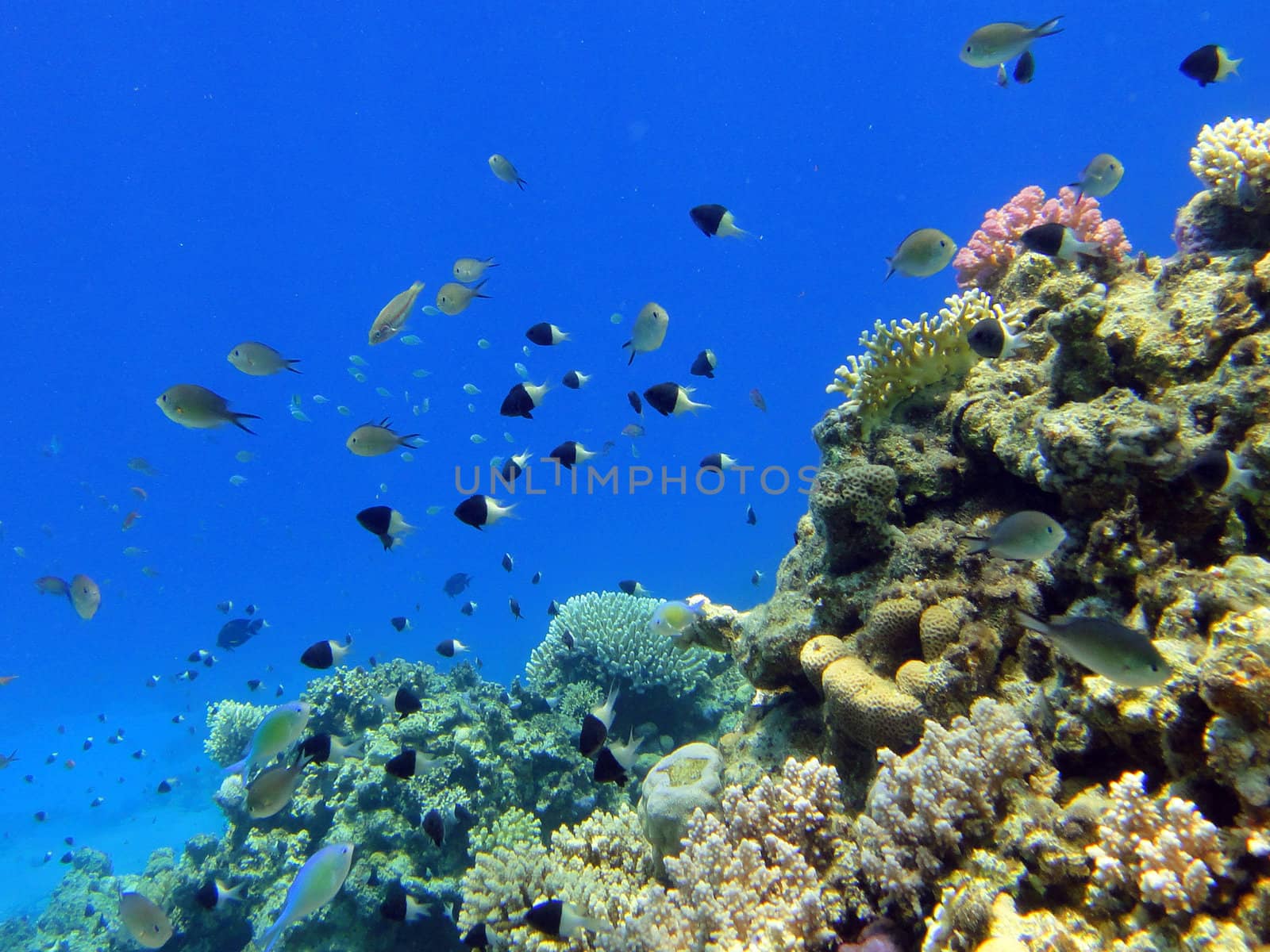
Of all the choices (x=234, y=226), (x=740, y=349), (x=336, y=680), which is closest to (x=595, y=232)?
(x=740, y=349)

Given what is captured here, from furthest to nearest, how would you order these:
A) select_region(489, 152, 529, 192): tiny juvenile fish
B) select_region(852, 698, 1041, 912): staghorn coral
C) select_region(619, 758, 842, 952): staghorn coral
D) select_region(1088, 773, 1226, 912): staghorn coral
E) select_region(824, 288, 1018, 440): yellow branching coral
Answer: select_region(489, 152, 529, 192): tiny juvenile fish < select_region(824, 288, 1018, 440): yellow branching coral < select_region(619, 758, 842, 952): staghorn coral < select_region(852, 698, 1041, 912): staghorn coral < select_region(1088, 773, 1226, 912): staghorn coral

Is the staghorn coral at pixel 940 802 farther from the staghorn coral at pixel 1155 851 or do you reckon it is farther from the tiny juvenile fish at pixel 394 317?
the tiny juvenile fish at pixel 394 317

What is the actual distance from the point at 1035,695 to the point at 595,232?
90.5 metres

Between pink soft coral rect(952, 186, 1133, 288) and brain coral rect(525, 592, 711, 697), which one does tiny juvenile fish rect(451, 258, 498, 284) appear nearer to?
brain coral rect(525, 592, 711, 697)

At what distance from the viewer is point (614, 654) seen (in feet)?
26.8

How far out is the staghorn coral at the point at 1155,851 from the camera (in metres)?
1.90

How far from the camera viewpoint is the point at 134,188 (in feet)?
198

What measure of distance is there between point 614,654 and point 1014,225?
670cm

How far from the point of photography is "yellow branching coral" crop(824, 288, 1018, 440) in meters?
5.05

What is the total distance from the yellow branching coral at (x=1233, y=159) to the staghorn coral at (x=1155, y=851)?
4189mm

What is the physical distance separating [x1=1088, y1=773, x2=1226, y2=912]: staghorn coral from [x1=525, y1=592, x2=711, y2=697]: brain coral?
562 centimetres

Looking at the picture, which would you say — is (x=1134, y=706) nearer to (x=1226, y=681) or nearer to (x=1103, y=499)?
(x=1226, y=681)

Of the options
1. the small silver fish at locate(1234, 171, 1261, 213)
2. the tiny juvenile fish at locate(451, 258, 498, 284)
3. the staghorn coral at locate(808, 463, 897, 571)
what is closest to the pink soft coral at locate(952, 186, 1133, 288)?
the small silver fish at locate(1234, 171, 1261, 213)

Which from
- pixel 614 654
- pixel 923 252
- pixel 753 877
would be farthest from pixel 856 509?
pixel 614 654
